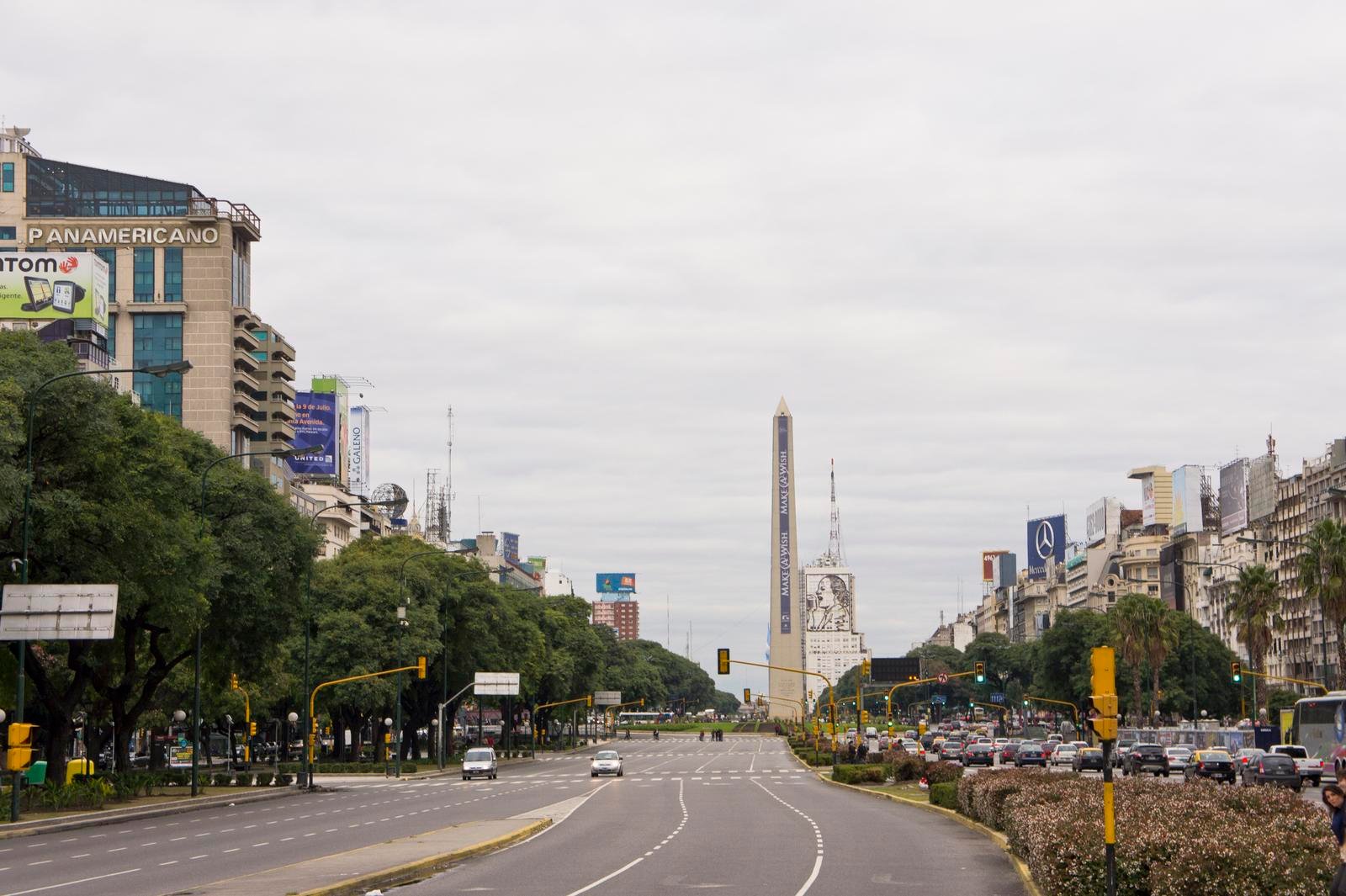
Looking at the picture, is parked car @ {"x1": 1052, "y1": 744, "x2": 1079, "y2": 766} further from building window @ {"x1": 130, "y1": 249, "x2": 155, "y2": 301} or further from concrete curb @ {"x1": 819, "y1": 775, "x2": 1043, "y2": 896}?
building window @ {"x1": 130, "y1": 249, "x2": 155, "y2": 301}

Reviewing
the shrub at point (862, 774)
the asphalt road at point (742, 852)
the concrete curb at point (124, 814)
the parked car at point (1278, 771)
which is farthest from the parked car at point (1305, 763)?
the concrete curb at point (124, 814)

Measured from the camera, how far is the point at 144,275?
462 ft

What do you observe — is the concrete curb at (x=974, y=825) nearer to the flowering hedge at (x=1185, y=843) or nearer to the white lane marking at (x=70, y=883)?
the flowering hedge at (x=1185, y=843)

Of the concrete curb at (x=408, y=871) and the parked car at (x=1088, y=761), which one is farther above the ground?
the concrete curb at (x=408, y=871)

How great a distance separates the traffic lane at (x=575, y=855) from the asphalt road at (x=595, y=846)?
5 cm

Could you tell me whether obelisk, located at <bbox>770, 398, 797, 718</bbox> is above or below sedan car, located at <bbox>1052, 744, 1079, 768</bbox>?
above

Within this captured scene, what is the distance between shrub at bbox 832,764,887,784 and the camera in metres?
64.9

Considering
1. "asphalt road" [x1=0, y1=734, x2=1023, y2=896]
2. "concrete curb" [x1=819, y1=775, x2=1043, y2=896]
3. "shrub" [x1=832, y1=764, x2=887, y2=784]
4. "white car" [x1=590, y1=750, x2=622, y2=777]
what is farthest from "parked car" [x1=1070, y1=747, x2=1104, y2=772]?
"white car" [x1=590, y1=750, x2=622, y2=777]

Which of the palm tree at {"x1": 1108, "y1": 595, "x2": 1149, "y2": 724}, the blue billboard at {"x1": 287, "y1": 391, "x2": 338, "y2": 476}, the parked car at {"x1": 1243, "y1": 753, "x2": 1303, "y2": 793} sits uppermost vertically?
the blue billboard at {"x1": 287, "y1": 391, "x2": 338, "y2": 476}

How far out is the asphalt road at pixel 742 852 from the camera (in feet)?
81.0

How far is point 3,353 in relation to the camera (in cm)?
4559

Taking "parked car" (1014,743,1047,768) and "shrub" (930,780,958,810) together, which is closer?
"shrub" (930,780,958,810)

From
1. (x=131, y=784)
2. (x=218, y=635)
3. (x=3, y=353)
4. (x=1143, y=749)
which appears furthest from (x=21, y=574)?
(x=1143, y=749)

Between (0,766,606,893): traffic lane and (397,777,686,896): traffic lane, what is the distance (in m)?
3.50
